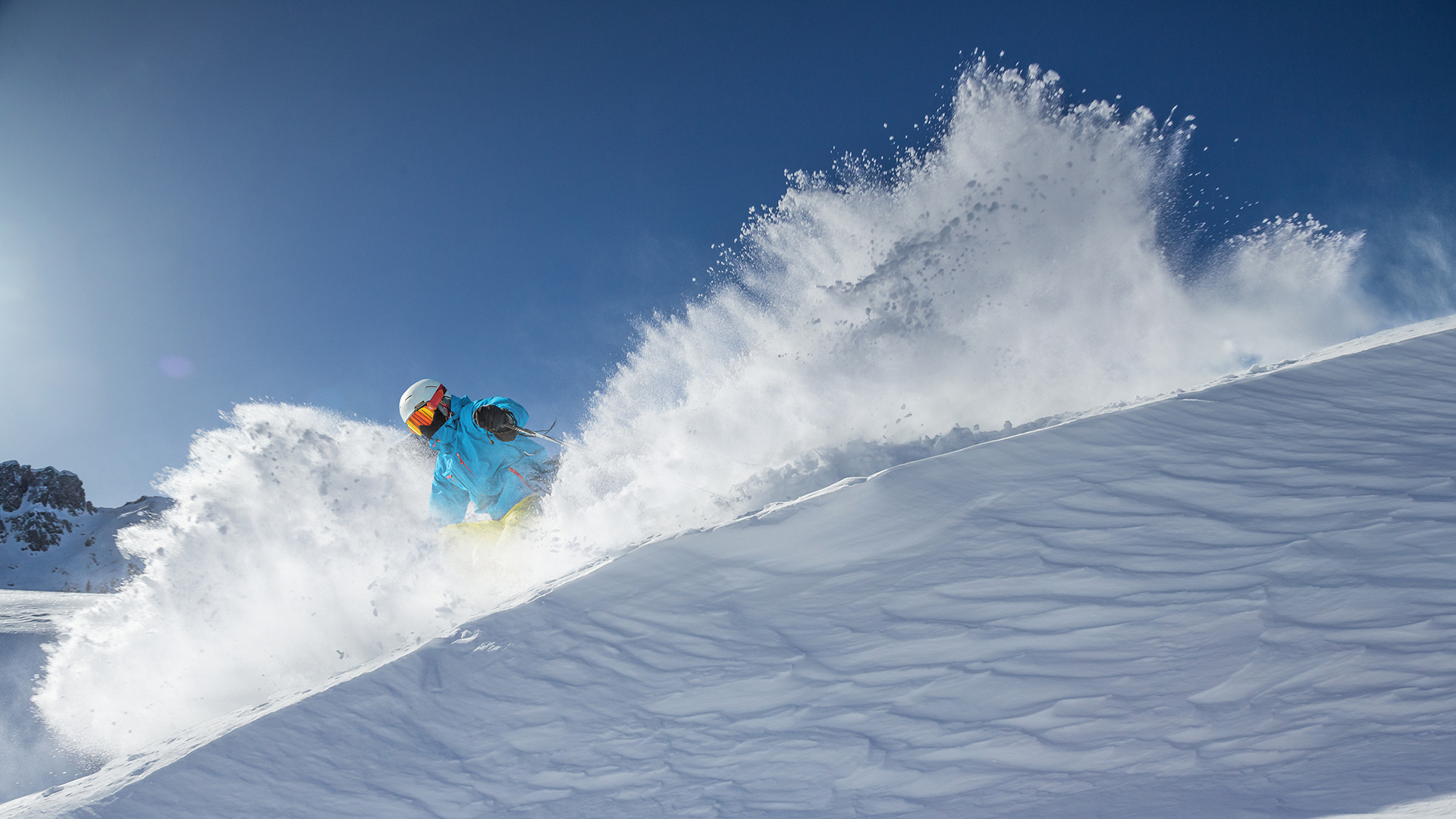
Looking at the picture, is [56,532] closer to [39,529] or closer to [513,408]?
[39,529]

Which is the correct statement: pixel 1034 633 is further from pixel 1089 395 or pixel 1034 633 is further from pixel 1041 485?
pixel 1089 395

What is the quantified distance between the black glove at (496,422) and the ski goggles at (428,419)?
0.46m

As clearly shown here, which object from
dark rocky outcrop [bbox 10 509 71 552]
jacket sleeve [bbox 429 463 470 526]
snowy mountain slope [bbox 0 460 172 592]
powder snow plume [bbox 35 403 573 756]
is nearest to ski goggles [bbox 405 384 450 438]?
jacket sleeve [bbox 429 463 470 526]

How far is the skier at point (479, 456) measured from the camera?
5949 mm

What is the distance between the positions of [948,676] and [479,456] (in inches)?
185

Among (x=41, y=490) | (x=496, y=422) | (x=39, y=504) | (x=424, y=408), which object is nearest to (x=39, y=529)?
(x=39, y=504)

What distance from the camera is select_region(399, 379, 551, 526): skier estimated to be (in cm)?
595

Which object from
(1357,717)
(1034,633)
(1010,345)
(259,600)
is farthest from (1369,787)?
(1010,345)

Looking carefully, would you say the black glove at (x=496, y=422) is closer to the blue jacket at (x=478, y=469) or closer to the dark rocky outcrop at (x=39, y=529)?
the blue jacket at (x=478, y=469)

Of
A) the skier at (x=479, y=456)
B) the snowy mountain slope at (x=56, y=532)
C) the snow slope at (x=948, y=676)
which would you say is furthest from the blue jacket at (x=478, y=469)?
the snowy mountain slope at (x=56, y=532)

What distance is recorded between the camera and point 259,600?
193 inches

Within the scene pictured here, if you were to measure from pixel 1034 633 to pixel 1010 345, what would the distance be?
6.87 meters

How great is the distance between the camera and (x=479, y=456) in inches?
237

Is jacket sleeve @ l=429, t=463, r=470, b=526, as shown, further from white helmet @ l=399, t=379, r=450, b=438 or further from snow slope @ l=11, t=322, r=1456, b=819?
snow slope @ l=11, t=322, r=1456, b=819
